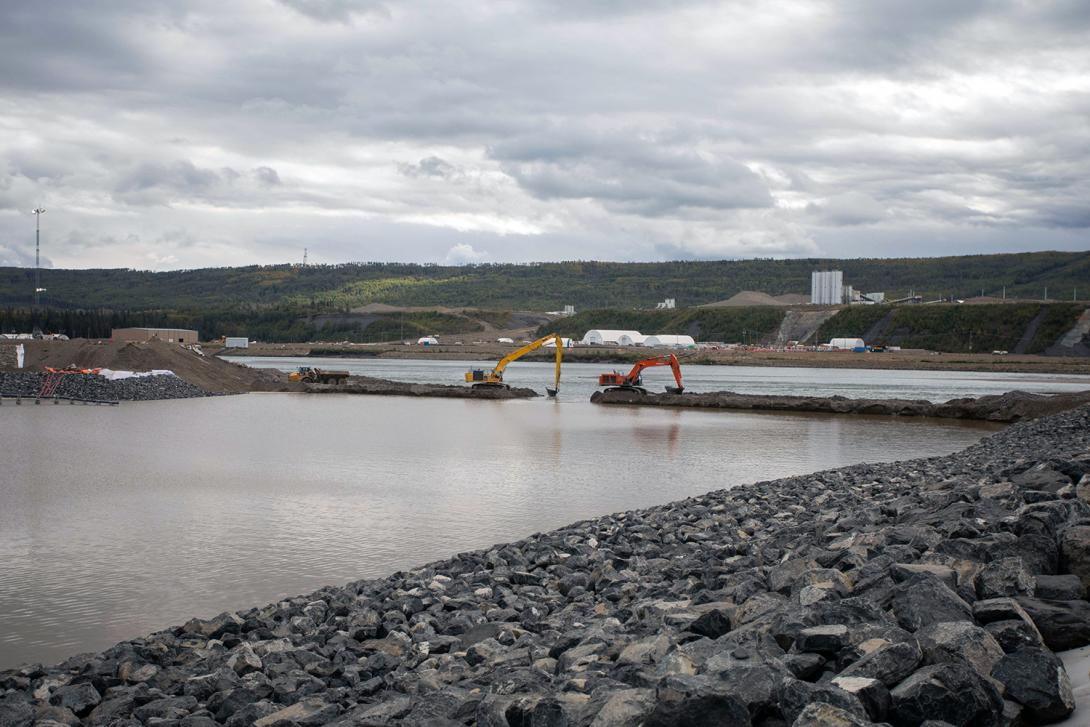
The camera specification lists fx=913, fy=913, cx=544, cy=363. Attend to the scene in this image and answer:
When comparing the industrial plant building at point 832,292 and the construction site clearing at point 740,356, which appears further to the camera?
the industrial plant building at point 832,292

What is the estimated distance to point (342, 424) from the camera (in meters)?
32.9

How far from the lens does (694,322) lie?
155m

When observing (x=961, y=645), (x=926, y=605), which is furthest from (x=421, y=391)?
(x=961, y=645)

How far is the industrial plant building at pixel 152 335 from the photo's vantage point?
237 feet

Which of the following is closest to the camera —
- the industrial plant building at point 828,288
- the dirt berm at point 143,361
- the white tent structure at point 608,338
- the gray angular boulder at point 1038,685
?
the gray angular boulder at point 1038,685

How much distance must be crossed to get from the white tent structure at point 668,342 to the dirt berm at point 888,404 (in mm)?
87267

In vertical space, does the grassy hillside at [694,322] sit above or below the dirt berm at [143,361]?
above

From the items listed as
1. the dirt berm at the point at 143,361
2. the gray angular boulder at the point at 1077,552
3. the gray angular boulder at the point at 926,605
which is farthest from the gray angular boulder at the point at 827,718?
the dirt berm at the point at 143,361

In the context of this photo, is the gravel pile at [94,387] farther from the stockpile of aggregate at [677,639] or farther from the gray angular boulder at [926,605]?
the gray angular boulder at [926,605]

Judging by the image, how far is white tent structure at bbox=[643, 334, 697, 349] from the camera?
5251 inches

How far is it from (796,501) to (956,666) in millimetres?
9923

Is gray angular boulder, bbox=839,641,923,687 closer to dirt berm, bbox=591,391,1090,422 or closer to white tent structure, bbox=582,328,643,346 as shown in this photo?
dirt berm, bbox=591,391,1090,422

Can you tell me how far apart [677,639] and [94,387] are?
153 feet

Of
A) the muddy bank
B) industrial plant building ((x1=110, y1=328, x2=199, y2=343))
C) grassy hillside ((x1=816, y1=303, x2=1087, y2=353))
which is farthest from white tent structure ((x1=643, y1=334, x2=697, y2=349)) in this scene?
the muddy bank
